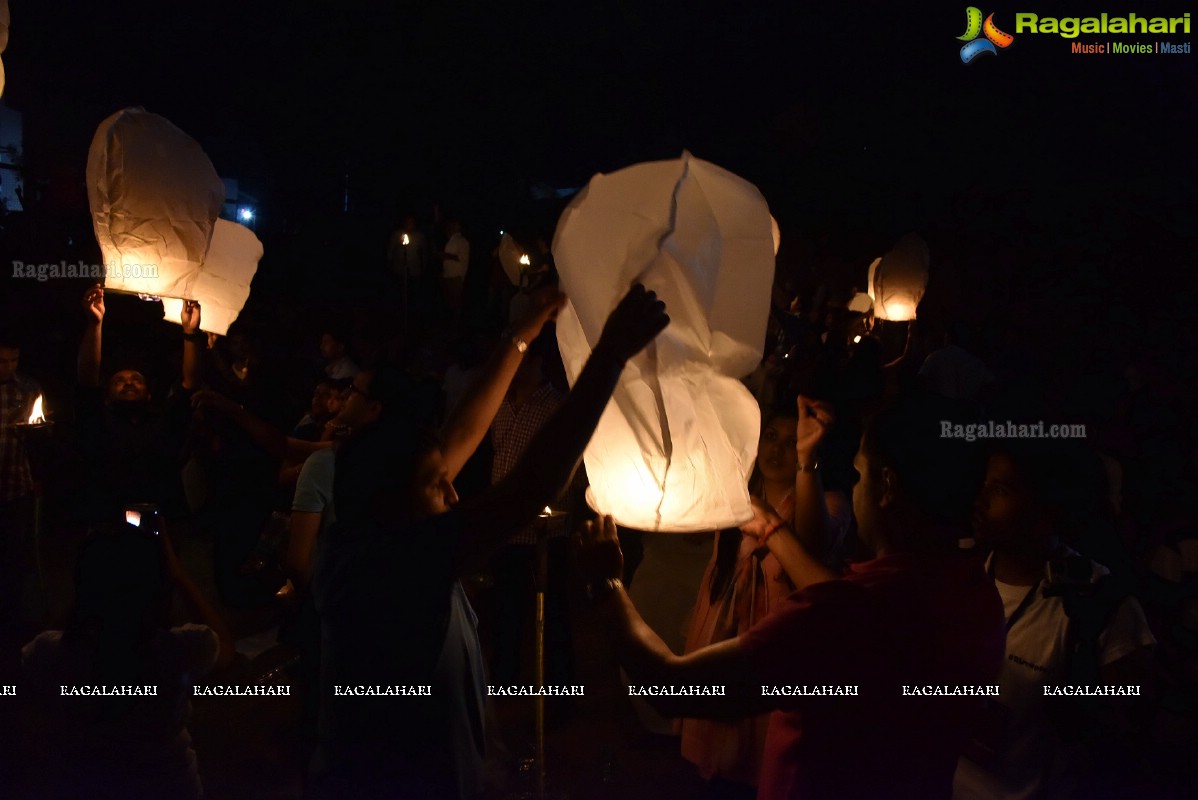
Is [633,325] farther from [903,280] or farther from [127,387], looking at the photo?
[903,280]

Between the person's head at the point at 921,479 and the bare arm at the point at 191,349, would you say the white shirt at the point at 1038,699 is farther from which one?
the bare arm at the point at 191,349

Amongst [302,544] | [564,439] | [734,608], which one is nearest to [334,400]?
[302,544]

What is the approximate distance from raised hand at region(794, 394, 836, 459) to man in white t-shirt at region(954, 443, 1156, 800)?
489 millimetres

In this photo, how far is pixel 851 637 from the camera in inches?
59.5

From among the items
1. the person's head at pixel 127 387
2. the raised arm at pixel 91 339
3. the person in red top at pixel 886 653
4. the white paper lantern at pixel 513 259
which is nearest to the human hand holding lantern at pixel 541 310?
the person in red top at pixel 886 653

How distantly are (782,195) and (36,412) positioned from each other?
39.6 feet

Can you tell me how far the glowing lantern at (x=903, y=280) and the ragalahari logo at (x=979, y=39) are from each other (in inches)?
132

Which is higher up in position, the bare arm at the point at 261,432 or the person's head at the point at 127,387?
the person's head at the point at 127,387

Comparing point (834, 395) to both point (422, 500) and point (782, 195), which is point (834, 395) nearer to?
point (422, 500)

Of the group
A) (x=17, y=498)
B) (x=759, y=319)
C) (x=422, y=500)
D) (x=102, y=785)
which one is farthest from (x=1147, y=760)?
(x=17, y=498)

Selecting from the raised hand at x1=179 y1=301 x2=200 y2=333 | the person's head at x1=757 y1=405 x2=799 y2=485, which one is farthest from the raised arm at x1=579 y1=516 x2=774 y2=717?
the raised hand at x1=179 y1=301 x2=200 y2=333

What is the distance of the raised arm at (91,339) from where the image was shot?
3623mm

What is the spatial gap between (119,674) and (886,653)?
6.15 ft

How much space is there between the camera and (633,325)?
57.1 inches
